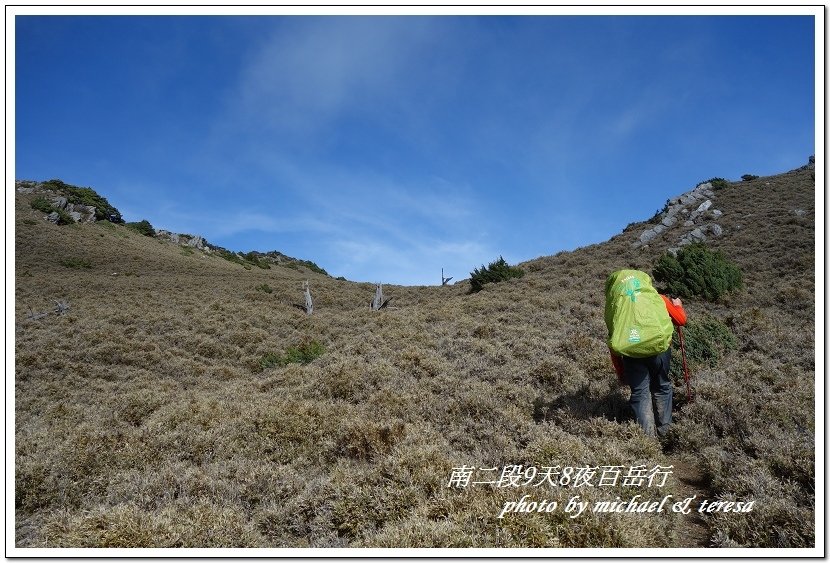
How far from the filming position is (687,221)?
3100 cm

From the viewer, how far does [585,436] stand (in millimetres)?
5762

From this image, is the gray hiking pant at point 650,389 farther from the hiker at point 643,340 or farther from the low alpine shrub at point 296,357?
the low alpine shrub at point 296,357

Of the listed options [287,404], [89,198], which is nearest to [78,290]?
[287,404]

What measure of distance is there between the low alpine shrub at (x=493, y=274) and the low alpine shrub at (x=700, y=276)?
9.85 metres

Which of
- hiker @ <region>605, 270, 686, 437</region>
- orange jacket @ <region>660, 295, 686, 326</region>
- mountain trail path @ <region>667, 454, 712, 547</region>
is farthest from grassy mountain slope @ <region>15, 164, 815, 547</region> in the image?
orange jacket @ <region>660, 295, 686, 326</region>

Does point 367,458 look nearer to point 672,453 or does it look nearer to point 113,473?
point 113,473

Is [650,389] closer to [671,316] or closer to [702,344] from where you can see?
[671,316]

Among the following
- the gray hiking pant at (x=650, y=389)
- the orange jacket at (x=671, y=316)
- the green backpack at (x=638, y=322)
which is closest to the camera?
the green backpack at (x=638, y=322)

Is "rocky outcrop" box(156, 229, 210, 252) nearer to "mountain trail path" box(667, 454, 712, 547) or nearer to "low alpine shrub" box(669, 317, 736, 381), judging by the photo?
"low alpine shrub" box(669, 317, 736, 381)

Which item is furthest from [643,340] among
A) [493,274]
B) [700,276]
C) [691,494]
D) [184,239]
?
[184,239]

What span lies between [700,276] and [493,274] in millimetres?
12175

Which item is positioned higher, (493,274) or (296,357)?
(493,274)

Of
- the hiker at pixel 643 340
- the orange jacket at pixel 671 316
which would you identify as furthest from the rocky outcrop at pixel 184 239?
the hiker at pixel 643 340

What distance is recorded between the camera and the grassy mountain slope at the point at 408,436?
373 cm
